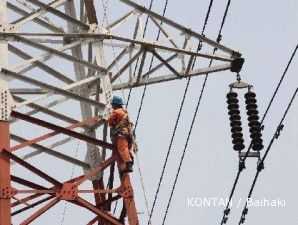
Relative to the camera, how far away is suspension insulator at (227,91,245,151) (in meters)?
12.3

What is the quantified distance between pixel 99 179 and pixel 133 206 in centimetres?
189

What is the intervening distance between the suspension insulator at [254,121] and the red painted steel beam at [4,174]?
4.38m

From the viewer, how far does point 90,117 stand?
13062 millimetres

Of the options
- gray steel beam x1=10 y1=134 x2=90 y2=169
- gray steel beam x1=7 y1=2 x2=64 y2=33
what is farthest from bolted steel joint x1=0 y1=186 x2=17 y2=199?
gray steel beam x1=7 y1=2 x2=64 y2=33

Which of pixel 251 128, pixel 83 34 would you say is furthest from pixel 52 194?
pixel 251 128

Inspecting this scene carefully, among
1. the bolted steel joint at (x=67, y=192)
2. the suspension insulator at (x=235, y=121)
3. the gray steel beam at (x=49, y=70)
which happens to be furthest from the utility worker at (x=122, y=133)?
the suspension insulator at (x=235, y=121)

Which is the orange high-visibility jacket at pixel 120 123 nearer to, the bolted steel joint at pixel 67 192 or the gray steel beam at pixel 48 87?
the gray steel beam at pixel 48 87

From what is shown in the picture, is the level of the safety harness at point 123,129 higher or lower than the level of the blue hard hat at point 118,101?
lower

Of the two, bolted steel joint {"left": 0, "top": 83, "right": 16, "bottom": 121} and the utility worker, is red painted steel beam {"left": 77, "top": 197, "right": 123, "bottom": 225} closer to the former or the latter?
the utility worker

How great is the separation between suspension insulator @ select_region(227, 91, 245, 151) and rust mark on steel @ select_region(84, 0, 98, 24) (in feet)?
9.61

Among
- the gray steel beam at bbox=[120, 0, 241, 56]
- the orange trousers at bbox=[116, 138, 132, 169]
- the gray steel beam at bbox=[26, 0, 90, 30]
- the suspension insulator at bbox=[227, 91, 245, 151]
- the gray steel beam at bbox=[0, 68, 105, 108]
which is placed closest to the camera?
the gray steel beam at bbox=[0, 68, 105, 108]

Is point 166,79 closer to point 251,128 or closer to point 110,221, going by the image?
point 251,128

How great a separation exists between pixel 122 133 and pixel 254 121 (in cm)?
262

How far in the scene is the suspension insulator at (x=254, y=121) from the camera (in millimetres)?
12164
